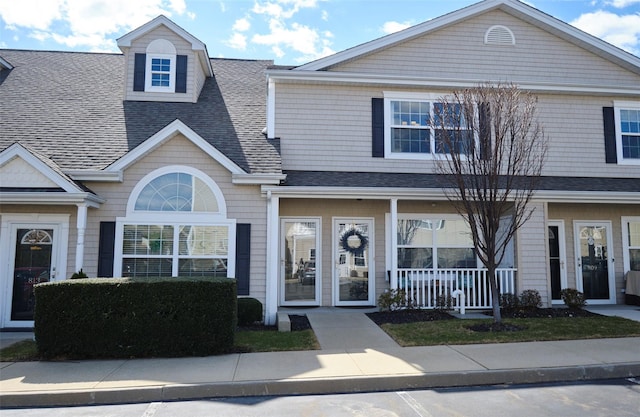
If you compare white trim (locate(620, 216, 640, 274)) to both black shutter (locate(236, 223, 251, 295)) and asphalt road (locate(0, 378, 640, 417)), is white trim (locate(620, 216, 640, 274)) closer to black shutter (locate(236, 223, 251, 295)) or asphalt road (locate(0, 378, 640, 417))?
asphalt road (locate(0, 378, 640, 417))

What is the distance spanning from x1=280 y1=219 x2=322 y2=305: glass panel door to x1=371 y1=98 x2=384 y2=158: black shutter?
2.33 meters

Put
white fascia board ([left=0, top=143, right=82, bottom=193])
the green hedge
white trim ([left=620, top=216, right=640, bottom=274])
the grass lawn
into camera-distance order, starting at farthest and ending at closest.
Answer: white trim ([left=620, top=216, right=640, bottom=274])
white fascia board ([left=0, top=143, right=82, bottom=193])
the grass lawn
the green hedge

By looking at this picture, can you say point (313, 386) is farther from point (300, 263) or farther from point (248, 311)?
point (300, 263)

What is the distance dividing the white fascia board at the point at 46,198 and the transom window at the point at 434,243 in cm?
728

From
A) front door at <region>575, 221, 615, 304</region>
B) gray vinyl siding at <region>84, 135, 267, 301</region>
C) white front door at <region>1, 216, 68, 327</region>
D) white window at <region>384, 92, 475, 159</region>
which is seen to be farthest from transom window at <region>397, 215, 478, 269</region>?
white front door at <region>1, 216, 68, 327</region>

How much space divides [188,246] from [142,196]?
1.46 m

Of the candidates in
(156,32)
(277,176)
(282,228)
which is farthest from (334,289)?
(156,32)

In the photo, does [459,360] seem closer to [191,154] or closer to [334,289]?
[334,289]

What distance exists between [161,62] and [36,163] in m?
4.90

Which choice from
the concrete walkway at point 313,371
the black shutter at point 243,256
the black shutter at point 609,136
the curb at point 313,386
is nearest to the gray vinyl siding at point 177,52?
the black shutter at point 243,256

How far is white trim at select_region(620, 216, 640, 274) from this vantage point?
12.0 m

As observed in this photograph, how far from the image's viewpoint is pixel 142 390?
5.46m

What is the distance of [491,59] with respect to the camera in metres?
12.2

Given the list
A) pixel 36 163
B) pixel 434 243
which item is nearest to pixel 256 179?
pixel 36 163
